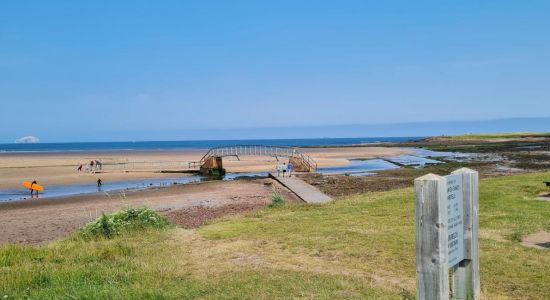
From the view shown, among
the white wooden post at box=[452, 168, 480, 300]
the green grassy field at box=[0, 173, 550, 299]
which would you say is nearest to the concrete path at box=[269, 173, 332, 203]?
the green grassy field at box=[0, 173, 550, 299]

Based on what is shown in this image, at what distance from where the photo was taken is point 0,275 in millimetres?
7895

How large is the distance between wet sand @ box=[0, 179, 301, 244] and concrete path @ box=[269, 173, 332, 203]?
427mm

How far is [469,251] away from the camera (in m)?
6.09

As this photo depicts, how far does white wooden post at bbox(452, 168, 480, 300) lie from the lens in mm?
6062

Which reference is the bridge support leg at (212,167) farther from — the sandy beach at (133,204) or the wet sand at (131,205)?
the wet sand at (131,205)

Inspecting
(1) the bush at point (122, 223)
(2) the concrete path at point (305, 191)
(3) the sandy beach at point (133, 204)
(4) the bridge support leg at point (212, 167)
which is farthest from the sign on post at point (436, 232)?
(4) the bridge support leg at point (212, 167)

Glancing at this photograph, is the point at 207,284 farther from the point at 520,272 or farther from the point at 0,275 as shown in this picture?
the point at 520,272

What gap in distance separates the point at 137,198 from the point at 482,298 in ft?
77.4

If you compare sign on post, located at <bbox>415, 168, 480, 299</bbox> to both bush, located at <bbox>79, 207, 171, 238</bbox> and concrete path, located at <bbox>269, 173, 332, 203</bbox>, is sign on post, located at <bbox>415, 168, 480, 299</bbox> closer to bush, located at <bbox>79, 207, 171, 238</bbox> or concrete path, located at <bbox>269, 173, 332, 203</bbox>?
bush, located at <bbox>79, 207, 171, 238</bbox>

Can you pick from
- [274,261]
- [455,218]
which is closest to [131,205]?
[274,261]

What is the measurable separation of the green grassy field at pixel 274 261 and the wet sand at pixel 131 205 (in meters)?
6.11

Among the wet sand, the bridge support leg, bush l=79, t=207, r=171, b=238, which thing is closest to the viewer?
bush l=79, t=207, r=171, b=238

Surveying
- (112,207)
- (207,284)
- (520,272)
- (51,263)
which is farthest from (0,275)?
(112,207)

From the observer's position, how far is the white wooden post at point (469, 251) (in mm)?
6062
